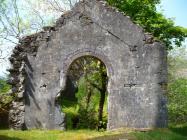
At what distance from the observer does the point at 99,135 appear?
13.0 m

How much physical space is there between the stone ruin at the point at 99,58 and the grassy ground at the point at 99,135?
2.34 ft

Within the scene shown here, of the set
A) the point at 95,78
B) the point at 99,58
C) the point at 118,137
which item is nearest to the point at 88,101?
the point at 95,78

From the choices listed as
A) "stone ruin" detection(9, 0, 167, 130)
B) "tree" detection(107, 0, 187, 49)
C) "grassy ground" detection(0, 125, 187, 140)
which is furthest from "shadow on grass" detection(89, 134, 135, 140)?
"tree" detection(107, 0, 187, 49)

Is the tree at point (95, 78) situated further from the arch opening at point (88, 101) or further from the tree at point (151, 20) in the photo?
the tree at point (151, 20)

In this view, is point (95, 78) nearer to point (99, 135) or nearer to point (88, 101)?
point (88, 101)

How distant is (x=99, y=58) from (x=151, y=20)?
6758mm

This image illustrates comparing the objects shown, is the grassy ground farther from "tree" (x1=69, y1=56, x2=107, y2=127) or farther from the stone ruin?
"tree" (x1=69, y1=56, x2=107, y2=127)

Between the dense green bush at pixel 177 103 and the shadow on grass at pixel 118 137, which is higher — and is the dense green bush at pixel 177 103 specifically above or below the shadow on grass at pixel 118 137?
above

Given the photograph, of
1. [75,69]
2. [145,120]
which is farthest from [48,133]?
[75,69]

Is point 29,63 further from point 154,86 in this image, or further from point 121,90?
point 154,86

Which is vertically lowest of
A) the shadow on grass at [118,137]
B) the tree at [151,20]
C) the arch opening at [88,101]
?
the shadow on grass at [118,137]

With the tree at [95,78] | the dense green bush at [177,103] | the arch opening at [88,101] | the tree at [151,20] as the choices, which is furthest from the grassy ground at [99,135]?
the tree at [151,20]

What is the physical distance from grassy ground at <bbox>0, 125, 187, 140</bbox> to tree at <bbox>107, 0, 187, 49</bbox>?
727 cm

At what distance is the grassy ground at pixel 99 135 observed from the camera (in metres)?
12.0
